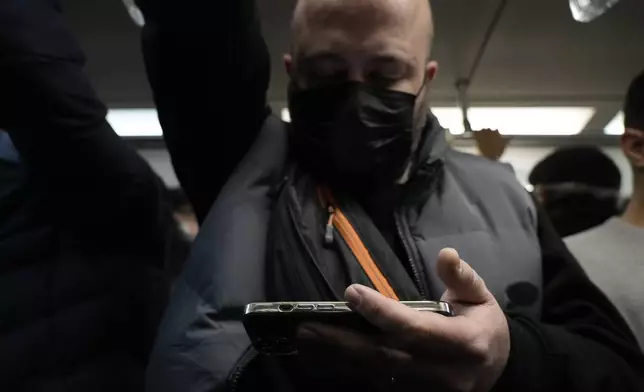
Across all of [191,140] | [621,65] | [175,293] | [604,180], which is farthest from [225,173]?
[621,65]

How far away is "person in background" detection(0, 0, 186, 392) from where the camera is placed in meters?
0.78

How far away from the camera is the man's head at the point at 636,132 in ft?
4.43

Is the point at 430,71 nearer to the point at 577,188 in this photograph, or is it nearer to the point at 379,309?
the point at 379,309

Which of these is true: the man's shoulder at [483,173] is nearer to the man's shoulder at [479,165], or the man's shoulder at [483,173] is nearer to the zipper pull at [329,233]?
the man's shoulder at [479,165]

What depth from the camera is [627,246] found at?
4.00 feet

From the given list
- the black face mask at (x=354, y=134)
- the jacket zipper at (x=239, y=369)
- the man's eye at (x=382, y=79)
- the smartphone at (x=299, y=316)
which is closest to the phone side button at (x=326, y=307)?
the smartphone at (x=299, y=316)

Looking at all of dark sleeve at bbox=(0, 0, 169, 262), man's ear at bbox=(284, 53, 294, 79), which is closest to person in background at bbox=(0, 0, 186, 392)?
dark sleeve at bbox=(0, 0, 169, 262)

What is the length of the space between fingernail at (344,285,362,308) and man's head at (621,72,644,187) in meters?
1.01

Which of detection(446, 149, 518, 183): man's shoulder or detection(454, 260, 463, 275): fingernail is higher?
detection(454, 260, 463, 275): fingernail

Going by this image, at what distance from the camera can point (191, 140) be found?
0.80 m

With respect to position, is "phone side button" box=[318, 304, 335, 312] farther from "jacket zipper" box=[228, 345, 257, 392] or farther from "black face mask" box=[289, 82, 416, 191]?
"black face mask" box=[289, 82, 416, 191]

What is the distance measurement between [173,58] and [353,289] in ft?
1.27

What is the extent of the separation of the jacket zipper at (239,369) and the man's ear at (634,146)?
987mm

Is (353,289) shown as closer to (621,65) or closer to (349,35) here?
(349,35)
